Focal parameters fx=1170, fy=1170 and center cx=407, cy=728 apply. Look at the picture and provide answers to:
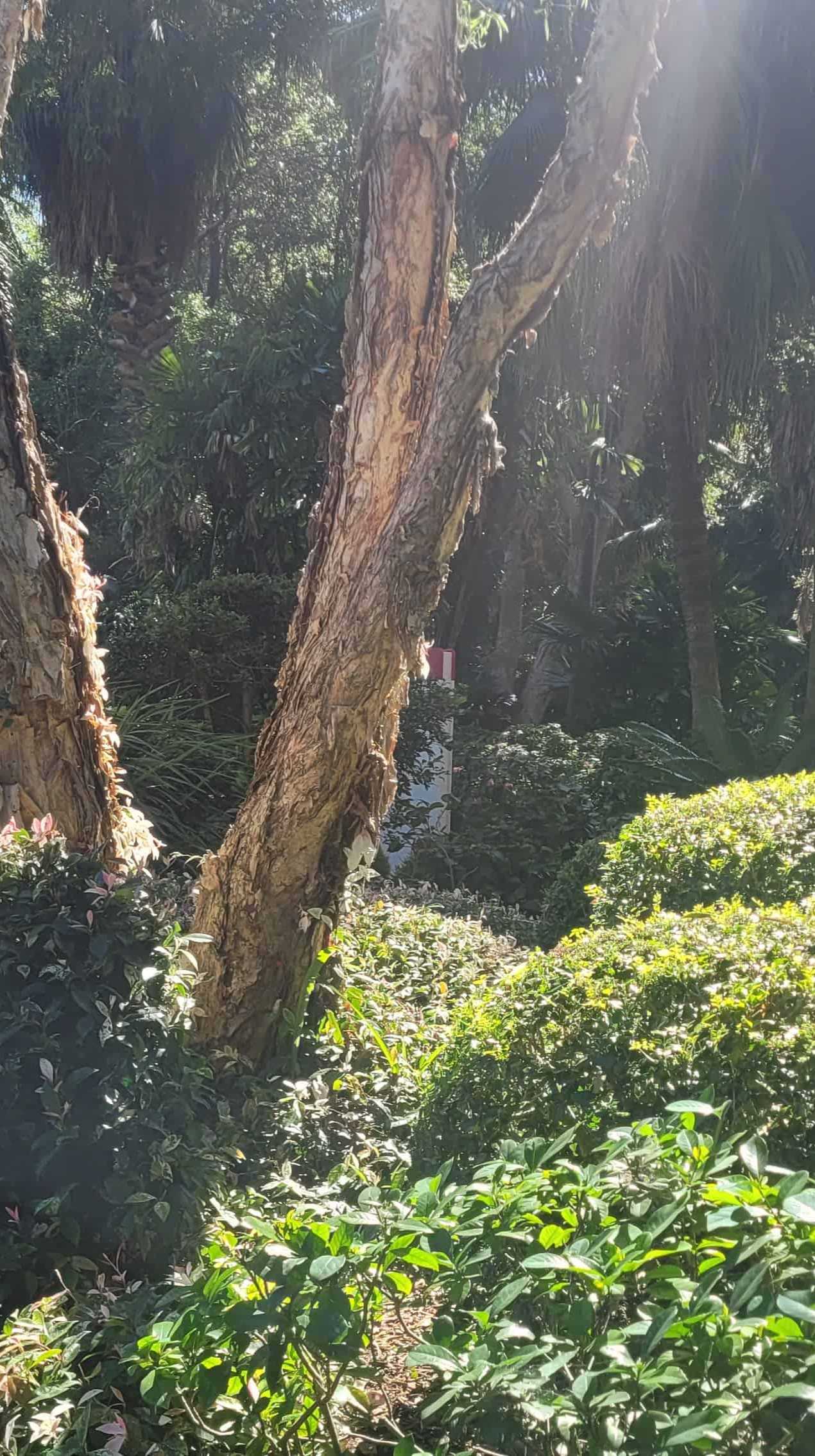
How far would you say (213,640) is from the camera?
324 inches

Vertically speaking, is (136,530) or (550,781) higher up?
(136,530)

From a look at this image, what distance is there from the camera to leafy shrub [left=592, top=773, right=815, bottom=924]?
3980 mm

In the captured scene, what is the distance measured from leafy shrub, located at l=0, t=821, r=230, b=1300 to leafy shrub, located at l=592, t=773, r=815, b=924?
1.63 meters

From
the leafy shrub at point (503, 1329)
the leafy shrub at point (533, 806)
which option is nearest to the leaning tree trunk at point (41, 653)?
the leafy shrub at point (503, 1329)

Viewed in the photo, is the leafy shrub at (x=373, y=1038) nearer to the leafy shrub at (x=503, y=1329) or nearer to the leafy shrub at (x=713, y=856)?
the leafy shrub at (x=713, y=856)

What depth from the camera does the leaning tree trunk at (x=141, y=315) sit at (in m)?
13.7

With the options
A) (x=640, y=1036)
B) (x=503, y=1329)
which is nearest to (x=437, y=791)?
(x=640, y=1036)

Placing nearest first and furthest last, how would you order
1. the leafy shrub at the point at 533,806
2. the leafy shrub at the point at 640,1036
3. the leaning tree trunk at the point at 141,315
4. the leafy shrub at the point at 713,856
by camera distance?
the leafy shrub at the point at 640,1036 < the leafy shrub at the point at 713,856 < the leafy shrub at the point at 533,806 < the leaning tree trunk at the point at 141,315

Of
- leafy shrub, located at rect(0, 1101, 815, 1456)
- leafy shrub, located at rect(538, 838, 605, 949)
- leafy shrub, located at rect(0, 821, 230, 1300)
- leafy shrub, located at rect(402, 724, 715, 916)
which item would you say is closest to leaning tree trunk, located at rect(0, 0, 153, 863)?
leafy shrub, located at rect(0, 821, 230, 1300)

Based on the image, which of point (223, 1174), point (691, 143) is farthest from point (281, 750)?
point (691, 143)

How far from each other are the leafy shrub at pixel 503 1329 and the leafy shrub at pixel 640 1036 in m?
0.30

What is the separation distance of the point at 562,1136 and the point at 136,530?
33.2 ft

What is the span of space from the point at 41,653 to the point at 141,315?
443 inches

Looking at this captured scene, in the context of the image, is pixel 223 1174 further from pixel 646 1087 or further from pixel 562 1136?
pixel 562 1136
